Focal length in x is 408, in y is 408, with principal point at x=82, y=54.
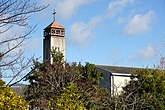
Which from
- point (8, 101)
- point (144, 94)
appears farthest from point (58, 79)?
point (8, 101)

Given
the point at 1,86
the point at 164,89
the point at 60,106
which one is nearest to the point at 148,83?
the point at 164,89

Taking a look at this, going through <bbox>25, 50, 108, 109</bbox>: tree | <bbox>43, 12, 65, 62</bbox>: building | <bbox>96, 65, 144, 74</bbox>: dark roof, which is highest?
<bbox>43, 12, 65, 62</bbox>: building

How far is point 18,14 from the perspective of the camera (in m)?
7.98

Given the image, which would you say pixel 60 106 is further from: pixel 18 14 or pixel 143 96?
pixel 143 96

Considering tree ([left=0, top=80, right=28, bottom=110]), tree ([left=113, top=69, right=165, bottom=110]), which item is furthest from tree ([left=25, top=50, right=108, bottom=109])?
tree ([left=0, top=80, right=28, bottom=110])

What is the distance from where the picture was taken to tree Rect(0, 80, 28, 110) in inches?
348

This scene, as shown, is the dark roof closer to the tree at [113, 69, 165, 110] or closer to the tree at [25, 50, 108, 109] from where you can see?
the tree at [25, 50, 108, 109]

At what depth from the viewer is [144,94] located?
64.5 ft

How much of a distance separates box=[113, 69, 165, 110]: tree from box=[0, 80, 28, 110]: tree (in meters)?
8.86

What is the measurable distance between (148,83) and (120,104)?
9.79 ft

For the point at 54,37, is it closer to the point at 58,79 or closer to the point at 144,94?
the point at 58,79

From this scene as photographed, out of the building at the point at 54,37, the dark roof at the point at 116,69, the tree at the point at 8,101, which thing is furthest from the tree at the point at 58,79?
the building at the point at 54,37

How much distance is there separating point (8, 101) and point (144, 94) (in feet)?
38.5

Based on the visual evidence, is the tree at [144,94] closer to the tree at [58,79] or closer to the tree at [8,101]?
the tree at [58,79]
